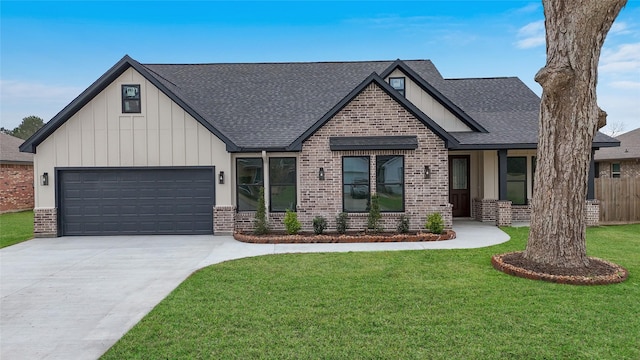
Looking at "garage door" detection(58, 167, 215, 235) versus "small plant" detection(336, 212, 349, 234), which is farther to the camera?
"garage door" detection(58, 167, 215, 235)

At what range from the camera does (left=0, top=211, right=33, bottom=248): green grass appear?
1157cm

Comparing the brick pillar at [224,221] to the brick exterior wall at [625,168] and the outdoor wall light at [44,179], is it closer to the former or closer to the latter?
the outdoor wall light at [44,179]

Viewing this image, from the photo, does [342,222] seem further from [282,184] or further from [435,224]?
[435,224]

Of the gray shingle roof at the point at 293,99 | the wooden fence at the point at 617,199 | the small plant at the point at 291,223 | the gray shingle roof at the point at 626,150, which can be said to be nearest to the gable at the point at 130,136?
the gray shingle roof at the point at 293,99

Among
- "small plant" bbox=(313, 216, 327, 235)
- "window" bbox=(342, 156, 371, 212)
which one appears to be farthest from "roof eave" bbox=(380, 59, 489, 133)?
"small plant" bbox=(313, 216, 327, 235)

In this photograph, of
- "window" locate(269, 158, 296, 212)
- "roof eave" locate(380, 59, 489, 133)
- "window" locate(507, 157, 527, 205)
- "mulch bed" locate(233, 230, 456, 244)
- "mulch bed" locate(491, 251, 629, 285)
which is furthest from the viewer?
"window" locate(507, 157, 527, 205)

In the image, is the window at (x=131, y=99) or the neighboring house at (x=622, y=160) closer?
the window at (x=131, y=99)

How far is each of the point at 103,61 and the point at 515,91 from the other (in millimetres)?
25978

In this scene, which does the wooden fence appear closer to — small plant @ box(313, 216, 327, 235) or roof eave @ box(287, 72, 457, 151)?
roof eave @ box(287, 72, 457, 151)

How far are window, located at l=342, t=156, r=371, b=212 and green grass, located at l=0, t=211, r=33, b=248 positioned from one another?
1000 cm

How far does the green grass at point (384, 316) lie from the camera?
161 inches

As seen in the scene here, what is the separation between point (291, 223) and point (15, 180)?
17966 millimetres

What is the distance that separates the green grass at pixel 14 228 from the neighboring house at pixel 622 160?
1067 inches

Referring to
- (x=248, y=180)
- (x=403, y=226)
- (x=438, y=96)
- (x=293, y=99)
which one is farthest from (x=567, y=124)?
(x=293, y=99)
